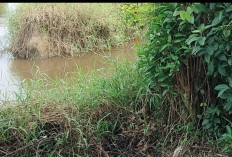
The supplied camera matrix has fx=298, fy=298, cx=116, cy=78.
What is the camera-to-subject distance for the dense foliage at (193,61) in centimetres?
187

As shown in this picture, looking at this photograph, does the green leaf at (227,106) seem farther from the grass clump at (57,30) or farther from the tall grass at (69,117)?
the grass clump at (57,30)

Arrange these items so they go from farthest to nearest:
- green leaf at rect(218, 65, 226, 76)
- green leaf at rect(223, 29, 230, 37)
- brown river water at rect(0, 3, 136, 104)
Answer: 1. brown river water at rect(0, 3, 136, 104)
2. green leaf at rect(218, 65, 226, 76)
3. green leaf at rect(223, 29, 230, 37)

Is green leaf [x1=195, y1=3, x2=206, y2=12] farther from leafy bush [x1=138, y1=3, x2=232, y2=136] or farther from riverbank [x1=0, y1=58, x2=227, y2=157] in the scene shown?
riverbank [x1=0, y1=58, x2=227, y2=157]

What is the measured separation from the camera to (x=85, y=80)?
126 inches

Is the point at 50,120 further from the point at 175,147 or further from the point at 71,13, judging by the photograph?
the point at 71,13

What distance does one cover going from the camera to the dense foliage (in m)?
1.87

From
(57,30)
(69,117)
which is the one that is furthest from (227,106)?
(57,30)

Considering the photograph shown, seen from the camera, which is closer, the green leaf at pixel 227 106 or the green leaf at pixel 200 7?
the green leaf at pixel 200 7

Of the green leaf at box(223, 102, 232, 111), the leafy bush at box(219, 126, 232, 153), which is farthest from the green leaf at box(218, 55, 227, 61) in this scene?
the leafy bush at box(219, 126, 232, 153)

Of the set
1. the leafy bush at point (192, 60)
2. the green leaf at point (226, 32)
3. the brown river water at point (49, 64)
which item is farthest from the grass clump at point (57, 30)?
the green leaf at point (226, 32)

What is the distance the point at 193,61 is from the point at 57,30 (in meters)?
5.01

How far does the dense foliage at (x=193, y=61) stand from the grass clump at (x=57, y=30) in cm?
423

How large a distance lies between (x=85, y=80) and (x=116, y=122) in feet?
2.73

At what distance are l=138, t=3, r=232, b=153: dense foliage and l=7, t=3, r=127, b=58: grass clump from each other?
4232mm
